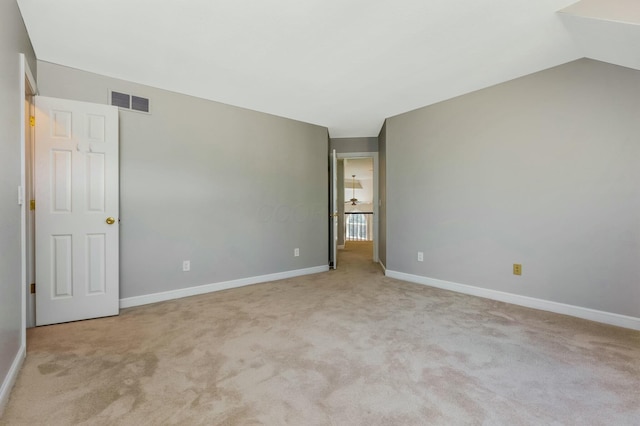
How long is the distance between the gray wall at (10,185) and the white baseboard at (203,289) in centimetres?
110

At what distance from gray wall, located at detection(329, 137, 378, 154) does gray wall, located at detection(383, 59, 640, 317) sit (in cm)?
129

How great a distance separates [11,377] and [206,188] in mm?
2225

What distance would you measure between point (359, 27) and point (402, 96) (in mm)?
1471

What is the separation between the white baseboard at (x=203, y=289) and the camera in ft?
9.59

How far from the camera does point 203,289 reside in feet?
11.0

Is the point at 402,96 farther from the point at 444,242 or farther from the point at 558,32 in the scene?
the point at 444,242

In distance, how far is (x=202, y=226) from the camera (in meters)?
3.37

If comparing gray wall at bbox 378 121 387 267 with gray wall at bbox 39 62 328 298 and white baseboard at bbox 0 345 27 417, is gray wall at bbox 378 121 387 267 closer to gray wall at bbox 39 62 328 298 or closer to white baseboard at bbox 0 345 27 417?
gray wall at bbox 39 62 328 298

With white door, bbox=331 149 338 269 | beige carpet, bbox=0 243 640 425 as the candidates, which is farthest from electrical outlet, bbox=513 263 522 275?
white door, bbox=331 149 338 269

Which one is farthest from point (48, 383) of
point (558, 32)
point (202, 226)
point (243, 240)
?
point (558, 32)

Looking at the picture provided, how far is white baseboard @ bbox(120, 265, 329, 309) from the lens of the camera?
9.59 feet

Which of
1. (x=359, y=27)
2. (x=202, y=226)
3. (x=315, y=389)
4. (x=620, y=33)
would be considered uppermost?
(x=359, y=27)

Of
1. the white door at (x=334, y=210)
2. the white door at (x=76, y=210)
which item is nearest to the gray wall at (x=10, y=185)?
the white door at (x=76, y=210)

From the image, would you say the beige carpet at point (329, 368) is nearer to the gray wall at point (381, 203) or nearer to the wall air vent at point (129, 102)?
the gray wall at point (381, 203)
